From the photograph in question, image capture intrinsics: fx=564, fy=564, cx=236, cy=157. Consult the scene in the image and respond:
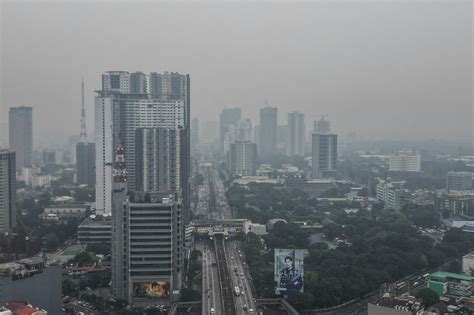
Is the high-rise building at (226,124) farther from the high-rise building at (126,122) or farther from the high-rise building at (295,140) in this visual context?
the high-rise building at (126,122)

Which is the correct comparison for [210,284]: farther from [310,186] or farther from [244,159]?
[244,159]

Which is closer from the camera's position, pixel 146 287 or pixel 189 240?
pixel 146 287

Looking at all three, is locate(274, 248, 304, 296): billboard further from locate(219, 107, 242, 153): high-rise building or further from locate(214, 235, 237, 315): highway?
locate(219, 107, 242, 153): high-rise building

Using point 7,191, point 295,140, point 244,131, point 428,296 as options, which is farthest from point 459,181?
point 244,131

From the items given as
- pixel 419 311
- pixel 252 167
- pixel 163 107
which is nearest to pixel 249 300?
pixel 419 311

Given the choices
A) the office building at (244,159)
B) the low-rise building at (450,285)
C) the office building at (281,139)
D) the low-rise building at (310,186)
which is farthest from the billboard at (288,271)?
the office building at (281,139)

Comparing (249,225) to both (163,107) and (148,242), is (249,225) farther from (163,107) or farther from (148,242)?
(148,242)
